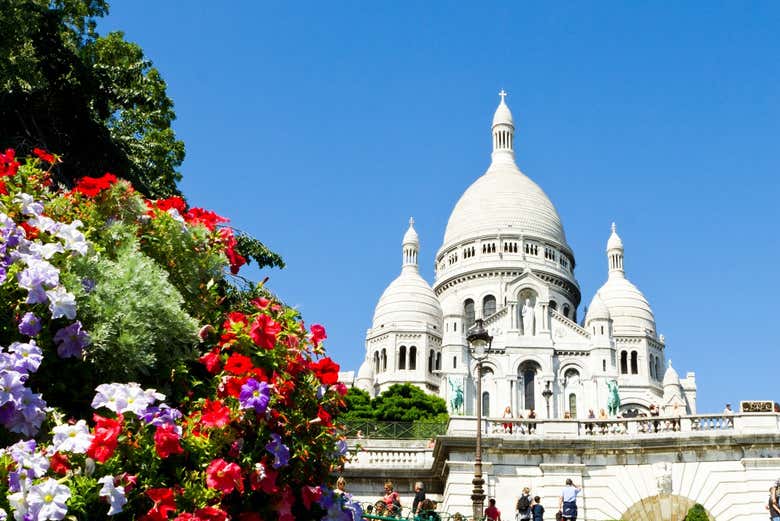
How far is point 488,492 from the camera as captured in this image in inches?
920

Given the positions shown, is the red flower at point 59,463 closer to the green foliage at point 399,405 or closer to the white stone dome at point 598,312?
the green foliage at point 399,405

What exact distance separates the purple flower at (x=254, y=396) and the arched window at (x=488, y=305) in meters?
84.7

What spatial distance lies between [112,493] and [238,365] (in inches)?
66.6

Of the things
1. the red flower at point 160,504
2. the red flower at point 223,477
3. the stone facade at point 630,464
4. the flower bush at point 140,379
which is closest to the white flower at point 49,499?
the flower bush at point 140,379

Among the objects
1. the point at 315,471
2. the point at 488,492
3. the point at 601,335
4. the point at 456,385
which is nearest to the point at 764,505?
the point at 488,492

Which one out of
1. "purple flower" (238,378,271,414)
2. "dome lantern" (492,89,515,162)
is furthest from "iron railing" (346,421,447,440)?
"dome lantern" (492,89,515,162)

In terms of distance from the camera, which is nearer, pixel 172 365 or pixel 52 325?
pixel 52 325

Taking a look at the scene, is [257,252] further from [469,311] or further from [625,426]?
[469,311]

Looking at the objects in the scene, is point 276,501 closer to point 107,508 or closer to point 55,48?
point 107,508

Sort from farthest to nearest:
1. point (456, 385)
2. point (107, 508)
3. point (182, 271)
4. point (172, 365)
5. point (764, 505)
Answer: point (456, 385)
point (764, 505)
point (182, 271)
point (172, 365)
point (107, 508)

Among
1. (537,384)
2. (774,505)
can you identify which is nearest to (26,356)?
(774,505)

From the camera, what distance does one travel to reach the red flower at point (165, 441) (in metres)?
7.70

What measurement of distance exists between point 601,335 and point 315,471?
74323 mm

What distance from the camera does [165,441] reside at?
770 cm
